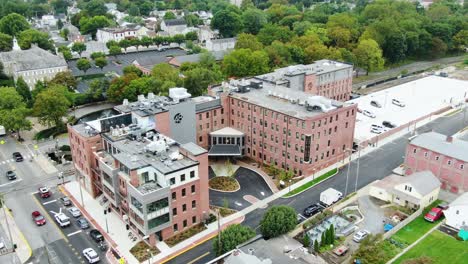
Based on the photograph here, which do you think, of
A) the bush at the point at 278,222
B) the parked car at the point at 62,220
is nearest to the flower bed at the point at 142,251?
the parked car at the point at 62,220

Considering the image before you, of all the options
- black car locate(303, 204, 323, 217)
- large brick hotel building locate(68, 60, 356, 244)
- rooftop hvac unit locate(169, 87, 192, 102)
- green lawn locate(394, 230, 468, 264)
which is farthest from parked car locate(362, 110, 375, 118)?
rooftop hvac unit locate(169, 87, 192, 102)

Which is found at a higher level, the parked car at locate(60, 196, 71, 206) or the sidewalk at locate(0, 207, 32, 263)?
the parked car at locate(60, 196, 71, 206)

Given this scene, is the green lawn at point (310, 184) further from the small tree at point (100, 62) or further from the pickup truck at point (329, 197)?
the small tree at point (100, 62)

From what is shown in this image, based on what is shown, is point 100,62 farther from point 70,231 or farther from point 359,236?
point 359,236

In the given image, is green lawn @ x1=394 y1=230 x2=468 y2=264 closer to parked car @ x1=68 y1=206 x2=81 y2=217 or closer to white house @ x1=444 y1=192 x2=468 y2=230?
white house @ x1=444 y1=192 x2=468 y2=230

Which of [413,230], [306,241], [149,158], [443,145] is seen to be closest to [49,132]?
[149,158]
